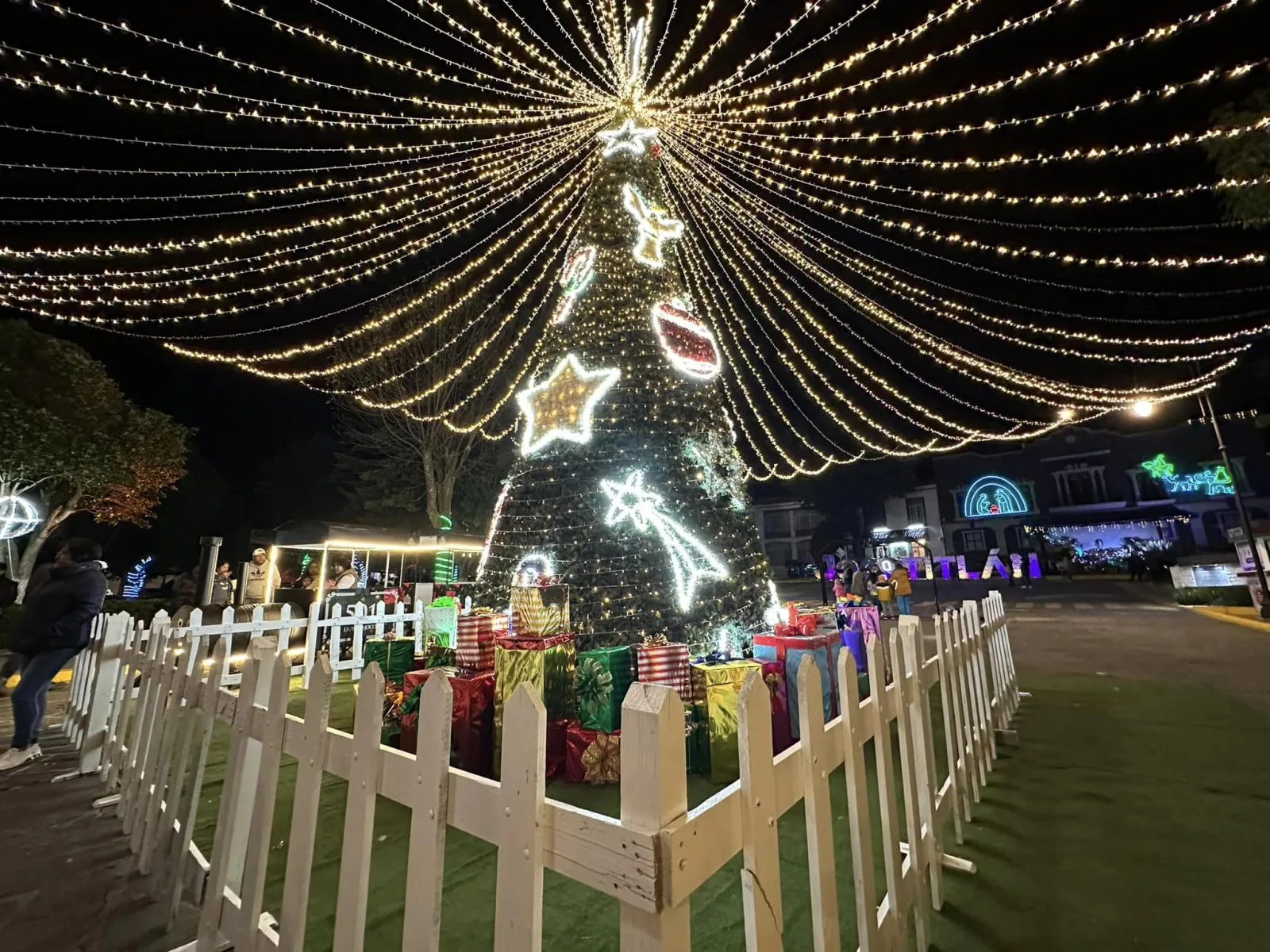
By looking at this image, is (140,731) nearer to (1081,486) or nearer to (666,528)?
(666,528)

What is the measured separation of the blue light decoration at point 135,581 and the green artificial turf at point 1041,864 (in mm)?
25316

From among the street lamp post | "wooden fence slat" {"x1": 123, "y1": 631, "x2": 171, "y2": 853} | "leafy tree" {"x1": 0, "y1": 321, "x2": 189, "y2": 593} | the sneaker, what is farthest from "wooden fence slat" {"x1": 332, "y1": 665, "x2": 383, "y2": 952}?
"leafy tree" {"x1": 0, "y1": 321, "x2": 189, "y2": 593}

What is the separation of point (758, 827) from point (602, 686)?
105 inches

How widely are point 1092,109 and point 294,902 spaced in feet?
26.3

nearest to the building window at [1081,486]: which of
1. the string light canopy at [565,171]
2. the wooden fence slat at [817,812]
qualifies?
the string light canopy at [565,171]

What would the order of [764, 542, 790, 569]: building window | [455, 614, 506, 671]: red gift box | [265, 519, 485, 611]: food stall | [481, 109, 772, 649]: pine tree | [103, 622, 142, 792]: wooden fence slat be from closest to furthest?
1. [103, 622, 142, 792]: wooden fence slat
2. [455, 614, 506, 671]: red gift box
3. [481, 109, 772, 649]: pine tree
4. [265, 519, 485, 611]: food stall
5. [764, 542, 790, 569]: building window

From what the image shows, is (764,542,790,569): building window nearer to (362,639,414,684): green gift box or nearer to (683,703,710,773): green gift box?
(362,639,414,684): green gift box

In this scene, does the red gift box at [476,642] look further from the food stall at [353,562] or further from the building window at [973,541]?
the building window at [973,541]

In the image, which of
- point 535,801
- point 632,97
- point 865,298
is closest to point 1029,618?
point 865,298

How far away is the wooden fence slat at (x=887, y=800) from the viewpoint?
1.89 m

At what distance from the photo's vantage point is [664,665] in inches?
152

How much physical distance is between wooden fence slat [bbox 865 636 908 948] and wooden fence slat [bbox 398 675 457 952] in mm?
1472

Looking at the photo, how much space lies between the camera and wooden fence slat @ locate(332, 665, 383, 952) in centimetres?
151

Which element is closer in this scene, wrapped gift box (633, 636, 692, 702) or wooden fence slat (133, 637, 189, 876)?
wooden fence slat (133, 637, 189, 876)
